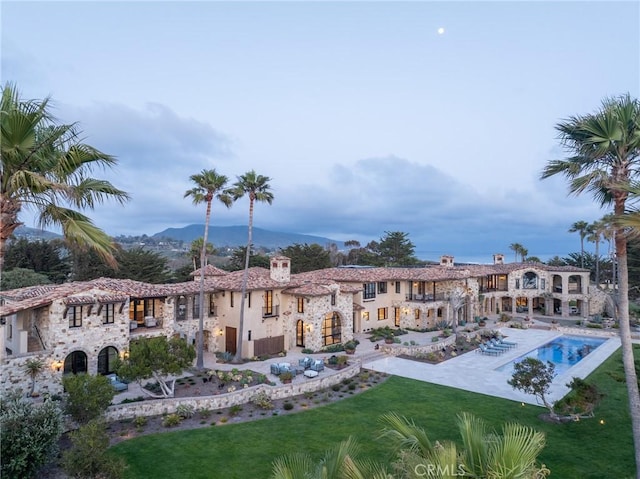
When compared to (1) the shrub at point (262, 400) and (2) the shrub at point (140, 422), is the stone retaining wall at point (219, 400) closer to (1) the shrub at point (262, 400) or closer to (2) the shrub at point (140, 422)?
(1) the shrub at point (262, 400)

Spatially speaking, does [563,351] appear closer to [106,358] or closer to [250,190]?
[250,190]

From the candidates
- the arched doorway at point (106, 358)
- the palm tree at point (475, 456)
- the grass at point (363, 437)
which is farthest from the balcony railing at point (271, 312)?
the palm tree at point (475, 456)

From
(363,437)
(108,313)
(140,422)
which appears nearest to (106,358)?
(108,313)

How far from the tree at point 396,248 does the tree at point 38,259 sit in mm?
46113

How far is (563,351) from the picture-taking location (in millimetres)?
32188

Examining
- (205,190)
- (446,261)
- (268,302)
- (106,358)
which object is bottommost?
(106,358)

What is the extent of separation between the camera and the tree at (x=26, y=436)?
11172 millimetres

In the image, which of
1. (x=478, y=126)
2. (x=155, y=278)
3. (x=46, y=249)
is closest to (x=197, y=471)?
(x=155, y=278)

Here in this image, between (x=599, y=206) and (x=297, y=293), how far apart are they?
20.6 metres

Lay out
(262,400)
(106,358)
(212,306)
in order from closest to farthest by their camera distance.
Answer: (262,400)
(106,358)
(212,306)

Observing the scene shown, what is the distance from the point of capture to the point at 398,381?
23297 millimetres

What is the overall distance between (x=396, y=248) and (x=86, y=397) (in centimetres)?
5858

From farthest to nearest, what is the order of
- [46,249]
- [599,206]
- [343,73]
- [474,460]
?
[46,249], [343,73], [599,206], [474,460]

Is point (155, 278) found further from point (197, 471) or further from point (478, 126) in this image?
point (478, 126)
